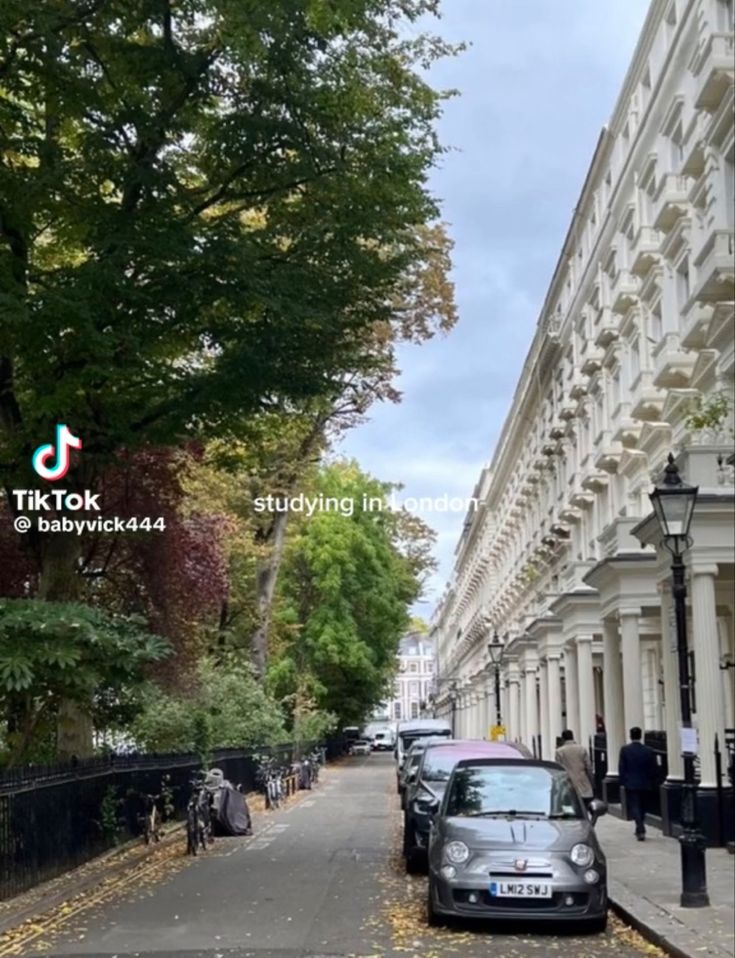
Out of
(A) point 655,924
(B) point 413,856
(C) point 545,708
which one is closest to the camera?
(A) point 655,924

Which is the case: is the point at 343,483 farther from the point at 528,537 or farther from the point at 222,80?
the point at 222,80

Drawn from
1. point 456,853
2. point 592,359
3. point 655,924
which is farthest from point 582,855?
point 592,359

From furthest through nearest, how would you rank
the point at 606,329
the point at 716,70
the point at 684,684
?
the point at 606,329
the point at 716,70
the point at 684,684

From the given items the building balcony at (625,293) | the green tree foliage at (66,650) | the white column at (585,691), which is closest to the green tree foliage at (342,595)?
the white column at (585,691)

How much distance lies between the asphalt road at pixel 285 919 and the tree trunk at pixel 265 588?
71.6 feet

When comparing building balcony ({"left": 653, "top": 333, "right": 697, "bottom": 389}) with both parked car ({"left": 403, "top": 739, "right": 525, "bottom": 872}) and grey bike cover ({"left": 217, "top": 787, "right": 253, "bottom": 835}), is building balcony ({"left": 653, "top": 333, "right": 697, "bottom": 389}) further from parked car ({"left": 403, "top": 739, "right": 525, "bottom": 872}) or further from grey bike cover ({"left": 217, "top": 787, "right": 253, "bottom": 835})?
grey bike cover ({"left": 217, "top": 787, "right": 253, "bottom": 835})

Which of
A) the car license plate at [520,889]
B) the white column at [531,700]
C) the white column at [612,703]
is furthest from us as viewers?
the white column at [531,700]

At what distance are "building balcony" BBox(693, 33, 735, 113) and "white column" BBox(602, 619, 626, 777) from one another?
10824 mm

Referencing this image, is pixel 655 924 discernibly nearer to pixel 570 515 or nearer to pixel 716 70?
pixel 716 70

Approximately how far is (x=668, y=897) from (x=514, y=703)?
41.0 m

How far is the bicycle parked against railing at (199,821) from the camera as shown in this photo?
64.1 ft

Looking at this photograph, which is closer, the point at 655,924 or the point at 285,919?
the point at 655,924

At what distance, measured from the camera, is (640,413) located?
93.4ft

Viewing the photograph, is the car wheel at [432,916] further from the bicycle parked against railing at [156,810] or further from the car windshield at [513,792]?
the bicycle parked against railing at [156,810]
